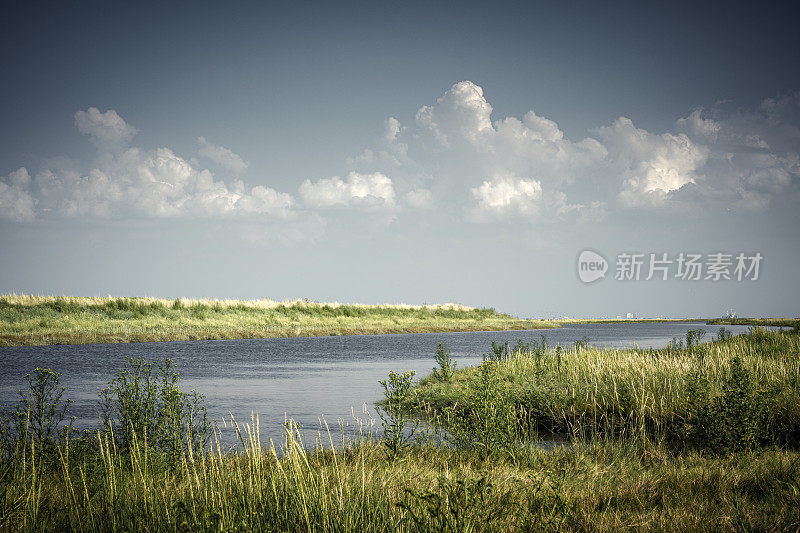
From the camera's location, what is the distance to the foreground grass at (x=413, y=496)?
4.56 m

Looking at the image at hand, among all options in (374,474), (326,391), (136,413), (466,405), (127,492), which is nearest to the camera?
(127,492)

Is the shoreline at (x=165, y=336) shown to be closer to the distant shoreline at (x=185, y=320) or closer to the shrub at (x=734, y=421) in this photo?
the distant shoreline at (x=185, y=320)

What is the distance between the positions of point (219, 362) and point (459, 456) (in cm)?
1915

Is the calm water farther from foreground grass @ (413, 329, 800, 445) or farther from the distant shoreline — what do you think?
the distant shoreline

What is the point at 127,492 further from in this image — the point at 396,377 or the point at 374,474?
the point at 396,377

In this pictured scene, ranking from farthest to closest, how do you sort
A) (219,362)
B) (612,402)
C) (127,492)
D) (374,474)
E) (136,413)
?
(219,362) → (612,402) → (136,413) → (374,474) → (127,492)

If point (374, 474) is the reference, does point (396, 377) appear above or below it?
above

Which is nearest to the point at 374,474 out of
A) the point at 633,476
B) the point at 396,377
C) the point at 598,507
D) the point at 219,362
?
the point at 396,377

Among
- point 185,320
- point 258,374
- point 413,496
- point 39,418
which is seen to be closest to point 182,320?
point 185,320

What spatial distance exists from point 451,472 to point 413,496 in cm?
192

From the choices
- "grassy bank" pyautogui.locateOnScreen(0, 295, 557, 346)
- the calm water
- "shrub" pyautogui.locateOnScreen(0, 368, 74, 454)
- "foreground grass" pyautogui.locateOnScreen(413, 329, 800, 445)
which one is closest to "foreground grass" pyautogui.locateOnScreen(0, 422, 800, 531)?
"shrub" pyautogui.locateOnScreen(0, 368, 74, 454)

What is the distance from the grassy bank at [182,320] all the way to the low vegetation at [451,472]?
26991 mm

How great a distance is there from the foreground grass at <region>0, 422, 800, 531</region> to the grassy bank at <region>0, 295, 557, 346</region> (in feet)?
103

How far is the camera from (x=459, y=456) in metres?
7.50
